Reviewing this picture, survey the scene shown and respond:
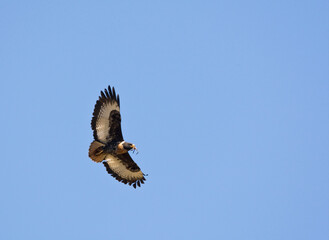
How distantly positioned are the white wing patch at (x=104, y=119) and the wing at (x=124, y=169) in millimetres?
1309

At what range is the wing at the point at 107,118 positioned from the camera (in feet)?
62.3

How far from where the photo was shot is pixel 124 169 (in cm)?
2080

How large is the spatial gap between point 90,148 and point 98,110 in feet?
5.10

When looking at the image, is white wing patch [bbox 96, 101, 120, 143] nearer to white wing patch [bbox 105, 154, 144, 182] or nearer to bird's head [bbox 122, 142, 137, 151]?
bird's head [bbox 122, 142, 137, 151]

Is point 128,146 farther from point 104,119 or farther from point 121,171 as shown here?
point 121,171

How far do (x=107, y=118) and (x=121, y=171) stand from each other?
2.95m

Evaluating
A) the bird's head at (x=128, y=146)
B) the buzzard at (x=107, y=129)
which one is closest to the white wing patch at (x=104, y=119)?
the buzzard at (x=107, y=129)

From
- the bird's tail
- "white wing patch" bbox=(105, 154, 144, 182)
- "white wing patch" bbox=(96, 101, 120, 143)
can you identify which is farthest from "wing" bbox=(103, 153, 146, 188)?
"white wing patch" bbox=(96, 101, 120, 143)

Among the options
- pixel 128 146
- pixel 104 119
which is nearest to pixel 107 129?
pixel 104 119

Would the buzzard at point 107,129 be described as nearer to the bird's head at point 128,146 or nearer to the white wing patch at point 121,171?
the bird's head at point 128,146

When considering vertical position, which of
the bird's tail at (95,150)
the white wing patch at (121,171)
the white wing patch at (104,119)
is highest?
the white wing patch at (104,119)

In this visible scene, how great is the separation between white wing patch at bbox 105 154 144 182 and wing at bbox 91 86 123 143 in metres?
1.42

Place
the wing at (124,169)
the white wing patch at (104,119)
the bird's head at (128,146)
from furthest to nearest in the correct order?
the wing at (124,169), the white wing patch at (104,119), the bird's head at (128,146)

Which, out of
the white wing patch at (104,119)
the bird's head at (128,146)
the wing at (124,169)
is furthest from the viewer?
the wing at (124,169)
